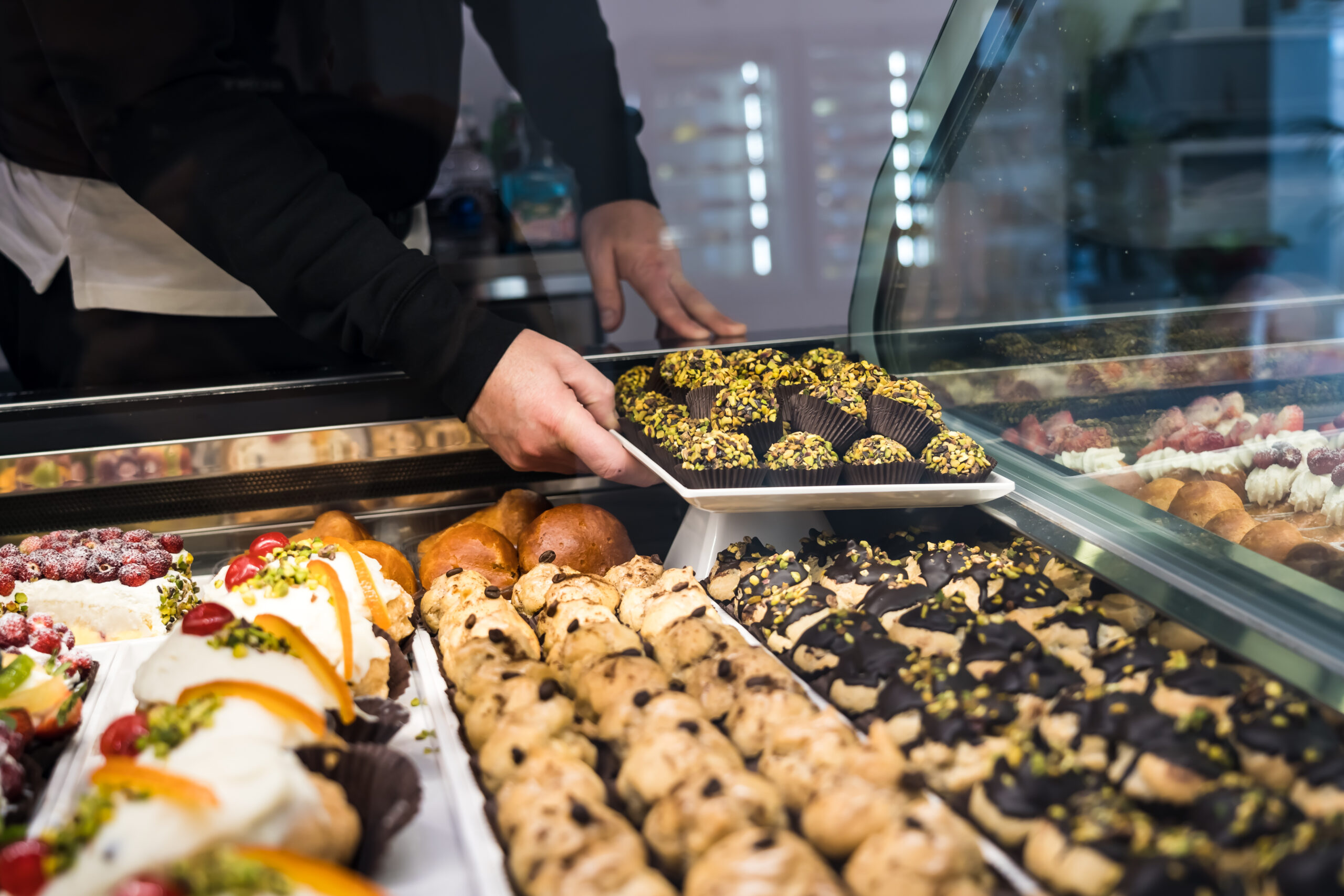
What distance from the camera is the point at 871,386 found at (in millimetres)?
2357

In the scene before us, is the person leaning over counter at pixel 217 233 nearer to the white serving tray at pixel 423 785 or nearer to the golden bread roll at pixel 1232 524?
the white serving tray at pixel 423 785

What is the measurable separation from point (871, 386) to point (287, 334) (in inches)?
64.2

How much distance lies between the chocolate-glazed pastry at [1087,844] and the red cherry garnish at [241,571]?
4.37 feet

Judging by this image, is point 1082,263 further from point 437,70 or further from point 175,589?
point 175,589

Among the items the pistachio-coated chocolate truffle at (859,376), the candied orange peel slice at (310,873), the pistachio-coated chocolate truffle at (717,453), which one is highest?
the pistachio-coated chocolate truffle at (859,376)

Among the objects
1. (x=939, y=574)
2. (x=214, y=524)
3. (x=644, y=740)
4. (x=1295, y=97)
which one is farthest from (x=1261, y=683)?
(x=1295, y=97)

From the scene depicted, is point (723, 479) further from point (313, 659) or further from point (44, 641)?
point (44, 641)

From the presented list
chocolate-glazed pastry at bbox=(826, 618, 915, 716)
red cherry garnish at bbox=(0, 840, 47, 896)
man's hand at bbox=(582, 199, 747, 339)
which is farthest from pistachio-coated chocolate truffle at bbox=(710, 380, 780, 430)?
red cherry garnish at bbox=(0, 840, 47, 896)

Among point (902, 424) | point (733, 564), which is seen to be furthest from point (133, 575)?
point (902, 424)

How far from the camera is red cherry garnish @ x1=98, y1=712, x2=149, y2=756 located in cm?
130

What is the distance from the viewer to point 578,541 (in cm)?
219

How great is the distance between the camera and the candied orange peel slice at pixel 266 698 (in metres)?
1.31

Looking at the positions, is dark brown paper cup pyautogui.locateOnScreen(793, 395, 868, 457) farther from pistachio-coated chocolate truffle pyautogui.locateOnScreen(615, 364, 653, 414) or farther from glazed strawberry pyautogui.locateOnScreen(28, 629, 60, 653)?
glazed strawberry pyautogui.locateOnScreen(28, 629, 60, 653)

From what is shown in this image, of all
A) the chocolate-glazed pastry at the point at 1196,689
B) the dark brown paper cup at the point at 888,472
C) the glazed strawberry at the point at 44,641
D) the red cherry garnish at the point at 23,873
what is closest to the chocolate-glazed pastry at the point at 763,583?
the dark brown paper cup at the point at 888,472
